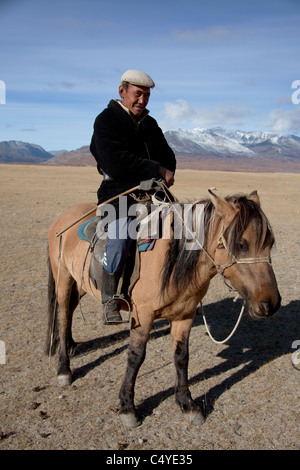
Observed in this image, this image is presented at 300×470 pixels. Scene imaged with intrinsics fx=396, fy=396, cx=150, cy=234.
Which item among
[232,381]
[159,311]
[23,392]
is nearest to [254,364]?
[232,381]

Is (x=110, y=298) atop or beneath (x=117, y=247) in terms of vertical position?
beneath

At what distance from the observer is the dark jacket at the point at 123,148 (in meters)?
3.88

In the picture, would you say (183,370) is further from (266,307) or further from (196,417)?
(266,307)

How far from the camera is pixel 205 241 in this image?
358 cm

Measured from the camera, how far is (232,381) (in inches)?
189

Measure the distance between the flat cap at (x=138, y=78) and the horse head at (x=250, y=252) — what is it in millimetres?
1392

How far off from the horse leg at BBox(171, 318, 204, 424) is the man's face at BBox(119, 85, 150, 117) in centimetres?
224

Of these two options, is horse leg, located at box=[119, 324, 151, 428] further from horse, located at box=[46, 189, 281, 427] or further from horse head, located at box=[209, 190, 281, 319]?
horse head, located at box=[209, 190, 281, 319]

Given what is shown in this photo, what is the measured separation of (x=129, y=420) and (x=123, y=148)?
2686mm

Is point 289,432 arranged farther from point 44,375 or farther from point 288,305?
point 288,305

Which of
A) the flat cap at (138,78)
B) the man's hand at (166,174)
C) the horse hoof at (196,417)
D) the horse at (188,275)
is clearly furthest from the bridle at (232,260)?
the flat cap at (138,78)

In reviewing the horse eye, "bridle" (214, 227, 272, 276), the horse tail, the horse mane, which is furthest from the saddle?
the horse tail

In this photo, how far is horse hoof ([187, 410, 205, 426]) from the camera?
13.0 ft

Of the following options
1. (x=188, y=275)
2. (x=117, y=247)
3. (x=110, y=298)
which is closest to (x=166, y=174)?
(x=117, y=247)
